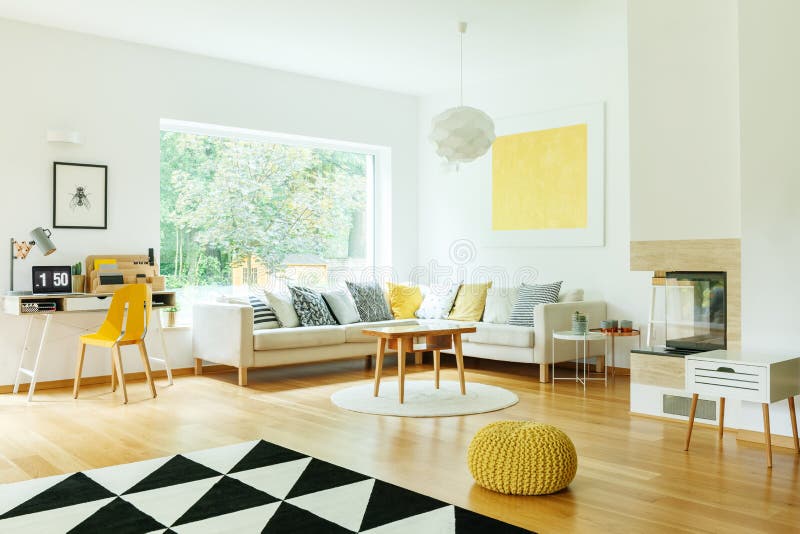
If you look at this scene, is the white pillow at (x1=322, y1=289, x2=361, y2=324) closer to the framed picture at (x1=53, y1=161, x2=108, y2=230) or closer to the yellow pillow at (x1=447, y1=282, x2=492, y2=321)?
the yellow pillow at (x1=447, y1=282, x2=492, y2=321)

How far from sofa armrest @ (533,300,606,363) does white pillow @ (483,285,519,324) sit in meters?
0.69

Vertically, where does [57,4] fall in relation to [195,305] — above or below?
above

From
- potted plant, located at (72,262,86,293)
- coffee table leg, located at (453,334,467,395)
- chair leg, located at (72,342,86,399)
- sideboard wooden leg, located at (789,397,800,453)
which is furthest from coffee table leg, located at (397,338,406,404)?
potted plant, located at (72,262,86,293)

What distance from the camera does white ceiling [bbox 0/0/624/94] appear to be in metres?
5.43

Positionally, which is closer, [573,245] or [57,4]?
[57,4]

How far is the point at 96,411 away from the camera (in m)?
5.05

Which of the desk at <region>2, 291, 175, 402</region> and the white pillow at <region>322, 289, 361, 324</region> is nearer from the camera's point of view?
the desk at <region>2, 291, 175, 402</region>

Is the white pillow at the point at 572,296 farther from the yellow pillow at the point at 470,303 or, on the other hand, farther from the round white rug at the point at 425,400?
the round white rug at the point at 425,400

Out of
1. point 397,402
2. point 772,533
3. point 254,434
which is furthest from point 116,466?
point 772,533

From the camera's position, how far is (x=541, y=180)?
24.1ft

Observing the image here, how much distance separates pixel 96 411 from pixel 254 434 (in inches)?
53.4

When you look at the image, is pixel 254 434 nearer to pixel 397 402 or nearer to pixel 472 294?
pixel 397 402

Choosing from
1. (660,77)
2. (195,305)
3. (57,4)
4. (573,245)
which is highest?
(57,4)

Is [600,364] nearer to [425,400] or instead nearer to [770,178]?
[425,400]
